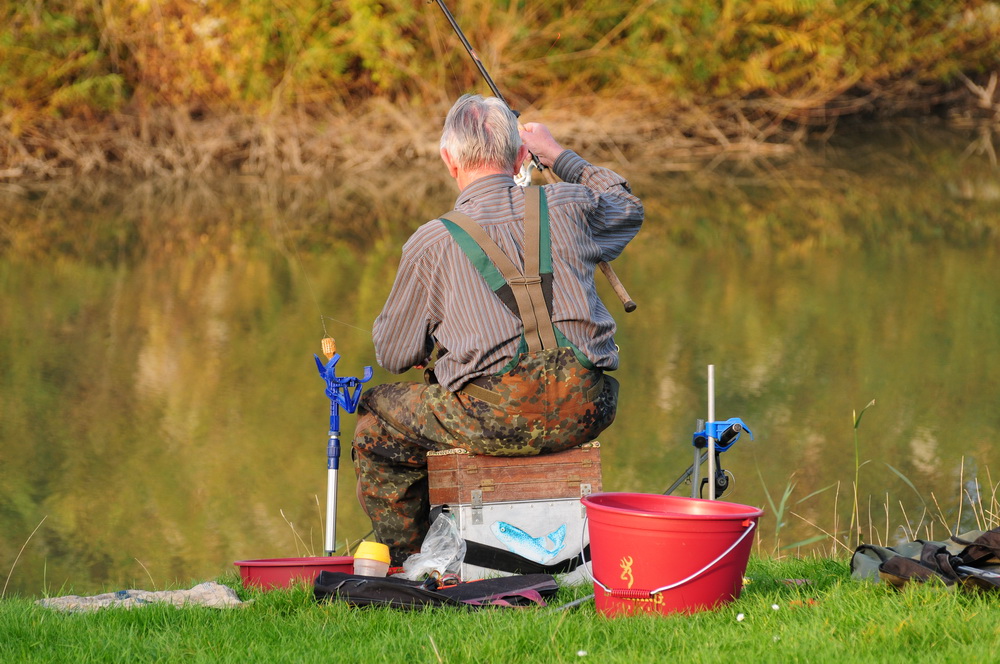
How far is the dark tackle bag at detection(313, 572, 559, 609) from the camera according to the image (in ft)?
9.25

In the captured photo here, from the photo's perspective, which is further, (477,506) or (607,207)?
(607,207)

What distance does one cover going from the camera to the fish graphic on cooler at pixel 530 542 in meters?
3.20

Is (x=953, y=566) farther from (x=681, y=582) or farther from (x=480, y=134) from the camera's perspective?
(x=480, y=134)

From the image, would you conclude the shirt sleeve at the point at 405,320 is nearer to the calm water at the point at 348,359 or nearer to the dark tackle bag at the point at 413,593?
the dark tackle bag at the point at 413,593

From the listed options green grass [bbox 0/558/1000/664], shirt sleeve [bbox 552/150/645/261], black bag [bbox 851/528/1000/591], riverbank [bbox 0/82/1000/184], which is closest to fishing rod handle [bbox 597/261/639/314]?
shirt sleeve [bbox 552/150/645/261]

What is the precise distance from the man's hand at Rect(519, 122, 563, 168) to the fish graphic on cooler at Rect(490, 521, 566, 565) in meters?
1.08

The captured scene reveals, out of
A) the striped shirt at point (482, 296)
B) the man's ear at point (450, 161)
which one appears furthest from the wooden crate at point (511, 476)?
the man's ear at point (450, 161)

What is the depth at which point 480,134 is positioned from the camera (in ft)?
10.5

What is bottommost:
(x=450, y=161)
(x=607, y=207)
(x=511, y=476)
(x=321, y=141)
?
(x=511, y=476)

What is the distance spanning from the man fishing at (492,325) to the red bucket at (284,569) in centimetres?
22

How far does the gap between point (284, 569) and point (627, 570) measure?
0.99 meters

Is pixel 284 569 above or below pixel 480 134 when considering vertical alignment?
below

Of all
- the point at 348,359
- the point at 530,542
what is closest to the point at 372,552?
the point at 530,542

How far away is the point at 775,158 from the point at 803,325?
896 centimetres
